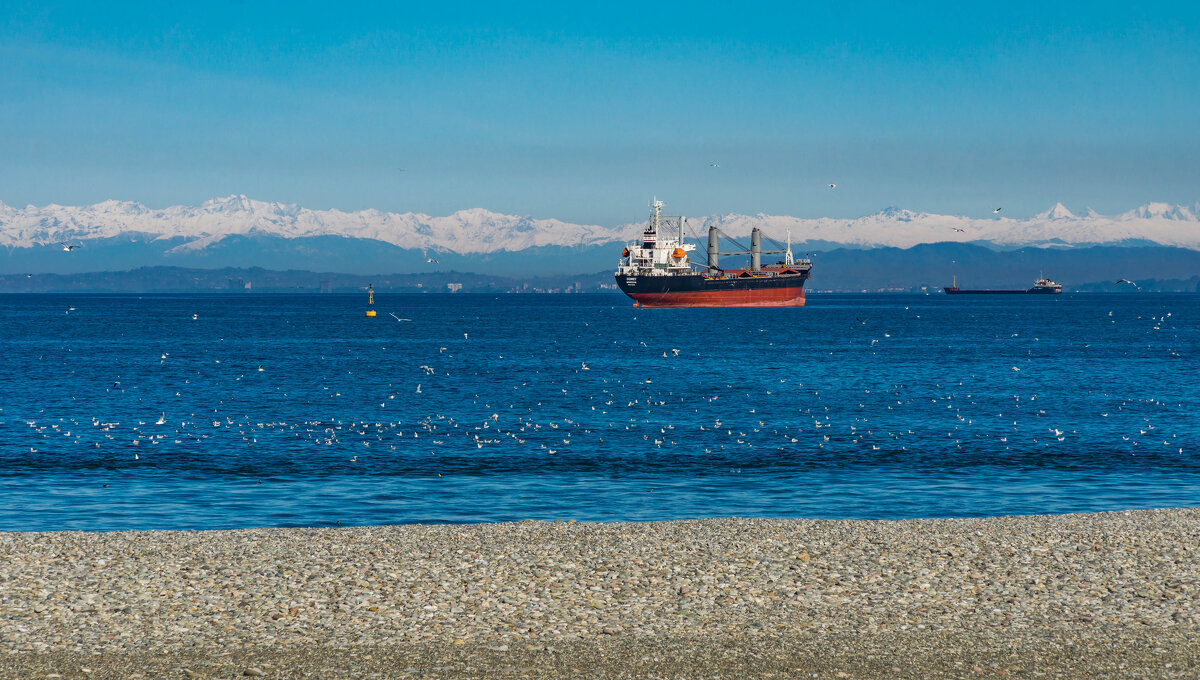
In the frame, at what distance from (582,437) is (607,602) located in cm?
2475

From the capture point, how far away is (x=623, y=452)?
35.2 m

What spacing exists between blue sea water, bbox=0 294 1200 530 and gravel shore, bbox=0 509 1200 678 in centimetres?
597

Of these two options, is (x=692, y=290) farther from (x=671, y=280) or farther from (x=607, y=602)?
(x=607, y=602)

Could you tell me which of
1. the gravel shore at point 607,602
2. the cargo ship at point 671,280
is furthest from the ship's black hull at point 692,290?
the gravel shore at point 607,602

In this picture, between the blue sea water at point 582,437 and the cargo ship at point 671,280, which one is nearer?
the blue sea water at point 582,437

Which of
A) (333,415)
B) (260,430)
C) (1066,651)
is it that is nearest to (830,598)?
(1066,651)

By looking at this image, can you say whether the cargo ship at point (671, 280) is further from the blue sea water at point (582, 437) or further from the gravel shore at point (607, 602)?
the gravel shore at point (607, 602)

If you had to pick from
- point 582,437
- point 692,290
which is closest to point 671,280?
point 692,290

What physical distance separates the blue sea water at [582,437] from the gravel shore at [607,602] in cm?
597

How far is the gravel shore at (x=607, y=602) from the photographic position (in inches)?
457

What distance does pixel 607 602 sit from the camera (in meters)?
14.0

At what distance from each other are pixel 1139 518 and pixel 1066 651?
10.6 metres

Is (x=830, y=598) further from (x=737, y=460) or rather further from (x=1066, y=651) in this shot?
(x=737, y=460)

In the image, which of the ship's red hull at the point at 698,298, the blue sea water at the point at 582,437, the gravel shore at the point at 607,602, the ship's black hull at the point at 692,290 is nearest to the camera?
the gravel shore at the point at 607,602
